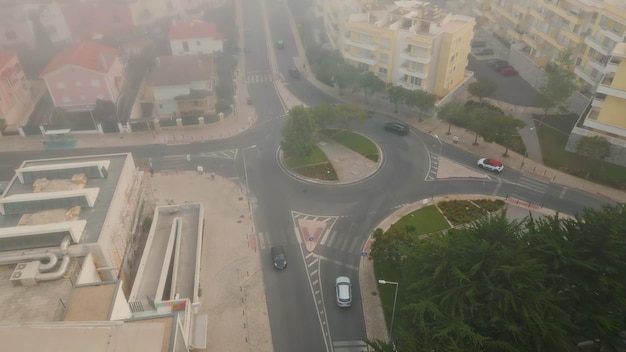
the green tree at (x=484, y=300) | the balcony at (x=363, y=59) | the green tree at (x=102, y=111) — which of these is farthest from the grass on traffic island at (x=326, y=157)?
the green tree at (x=102, y=111)

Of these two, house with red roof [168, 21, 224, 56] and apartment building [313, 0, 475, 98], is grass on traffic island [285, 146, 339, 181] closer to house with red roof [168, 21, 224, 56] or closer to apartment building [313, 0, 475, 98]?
apartment building [313, 0, 475, 98]

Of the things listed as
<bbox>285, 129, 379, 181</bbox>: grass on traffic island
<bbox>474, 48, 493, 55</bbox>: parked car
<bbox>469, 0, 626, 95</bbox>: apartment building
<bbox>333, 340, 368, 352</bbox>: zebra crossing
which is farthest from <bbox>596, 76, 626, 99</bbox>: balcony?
<bbox>333, 340, 368, 352</bbox>: zebra crossing

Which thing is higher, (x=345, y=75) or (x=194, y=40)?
(x=194, y=40)

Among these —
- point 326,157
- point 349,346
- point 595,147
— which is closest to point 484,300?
point 349,346

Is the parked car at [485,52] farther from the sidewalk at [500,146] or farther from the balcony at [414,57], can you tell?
the balcony at [414,57]

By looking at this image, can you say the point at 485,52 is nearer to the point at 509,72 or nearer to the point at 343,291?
the point at 509,72

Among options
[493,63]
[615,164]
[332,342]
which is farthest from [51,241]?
[493,63]

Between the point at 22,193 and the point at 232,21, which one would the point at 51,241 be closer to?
the point at 22,193
